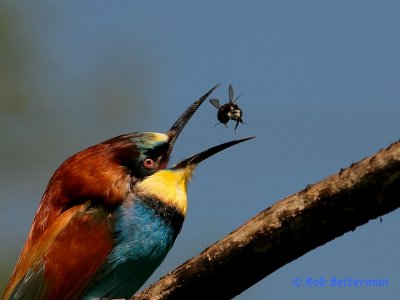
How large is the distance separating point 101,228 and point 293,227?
1335 mm

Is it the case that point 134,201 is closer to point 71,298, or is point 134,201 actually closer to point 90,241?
point 90,241

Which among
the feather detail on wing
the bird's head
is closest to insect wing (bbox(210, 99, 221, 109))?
the bird's head

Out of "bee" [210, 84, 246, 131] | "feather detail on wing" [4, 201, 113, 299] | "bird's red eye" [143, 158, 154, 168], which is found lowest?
"feather detail on wing" [4, 201, 113, 299]

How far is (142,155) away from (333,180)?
62.6 inches

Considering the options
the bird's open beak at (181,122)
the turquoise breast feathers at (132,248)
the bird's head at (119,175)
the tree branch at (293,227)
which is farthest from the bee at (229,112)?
the tree branch at (293,227)

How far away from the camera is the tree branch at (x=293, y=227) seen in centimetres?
215

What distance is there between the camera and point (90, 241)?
341 cm

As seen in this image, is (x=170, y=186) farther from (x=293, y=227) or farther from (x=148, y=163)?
(x=293, y=227)

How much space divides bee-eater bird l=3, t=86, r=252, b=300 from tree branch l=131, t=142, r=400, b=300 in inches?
38.4

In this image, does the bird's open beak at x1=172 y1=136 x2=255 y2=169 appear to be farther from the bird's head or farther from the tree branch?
the tree branch

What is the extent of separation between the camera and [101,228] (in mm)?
3418

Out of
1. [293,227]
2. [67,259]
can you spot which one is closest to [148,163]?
[67,259]

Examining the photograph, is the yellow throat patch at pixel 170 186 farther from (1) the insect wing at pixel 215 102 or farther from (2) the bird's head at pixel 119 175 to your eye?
(1) the insect wing at pixel 215 102

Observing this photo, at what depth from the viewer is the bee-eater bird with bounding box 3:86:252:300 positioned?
3404 millimetres
